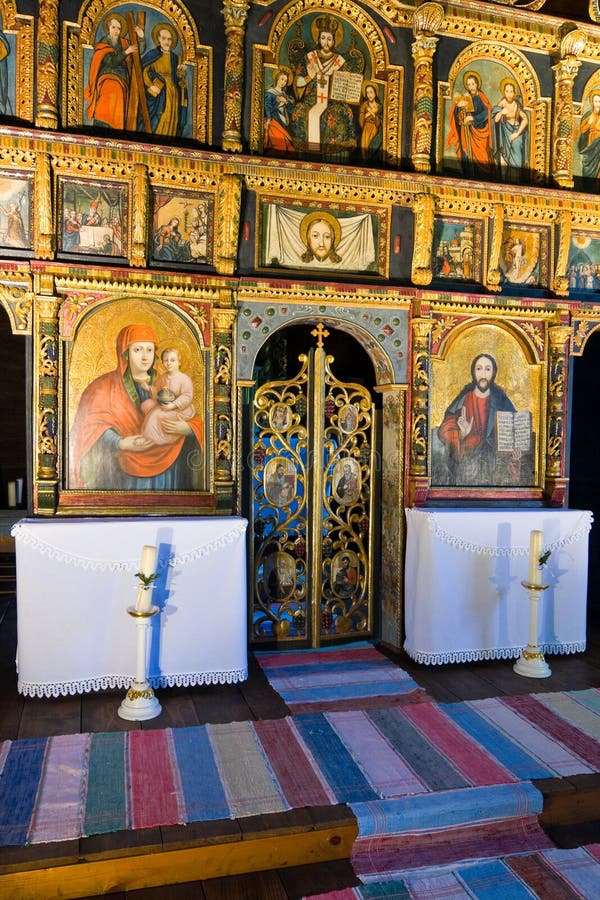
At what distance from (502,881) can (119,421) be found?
4.06 meters

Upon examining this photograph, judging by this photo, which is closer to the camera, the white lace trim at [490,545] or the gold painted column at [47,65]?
the gold painted column at [47,65]

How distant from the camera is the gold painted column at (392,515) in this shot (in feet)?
21.3

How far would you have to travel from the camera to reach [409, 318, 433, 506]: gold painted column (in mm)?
6457

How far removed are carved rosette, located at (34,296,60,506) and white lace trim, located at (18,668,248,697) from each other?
4.45 feet

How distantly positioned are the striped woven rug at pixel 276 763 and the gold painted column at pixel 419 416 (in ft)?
6.39

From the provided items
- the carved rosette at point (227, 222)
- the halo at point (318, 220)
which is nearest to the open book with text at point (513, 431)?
the halo at point (318, 220)

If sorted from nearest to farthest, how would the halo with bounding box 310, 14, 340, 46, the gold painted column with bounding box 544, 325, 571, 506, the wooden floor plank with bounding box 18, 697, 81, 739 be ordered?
the wooden floor plank with bounding box 18, 697, 81, 739 → the halo with bounding box 310, 14, 340, 46 → the gold painted column with bounding box 544, 325, 571, 506

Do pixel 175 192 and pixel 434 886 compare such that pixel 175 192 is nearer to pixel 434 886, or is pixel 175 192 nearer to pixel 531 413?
pixel 531 413

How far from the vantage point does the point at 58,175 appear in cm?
567

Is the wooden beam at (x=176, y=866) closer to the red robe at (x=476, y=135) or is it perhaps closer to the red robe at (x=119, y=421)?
the red robe at (x=119, y=421)

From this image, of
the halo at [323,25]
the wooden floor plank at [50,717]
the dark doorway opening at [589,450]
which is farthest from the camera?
the dark doorway opening at [589,450]

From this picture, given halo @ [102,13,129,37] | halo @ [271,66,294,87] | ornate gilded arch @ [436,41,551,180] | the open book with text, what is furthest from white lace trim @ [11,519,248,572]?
halo @ [102,13,129,37]

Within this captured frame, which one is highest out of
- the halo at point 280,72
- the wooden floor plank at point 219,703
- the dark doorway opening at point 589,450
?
the halo at point 280,72

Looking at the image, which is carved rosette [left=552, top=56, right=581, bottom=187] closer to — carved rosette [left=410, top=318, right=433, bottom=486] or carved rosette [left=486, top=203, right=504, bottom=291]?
carved rosette [left=486, top=203, right=504, bottom=291]
